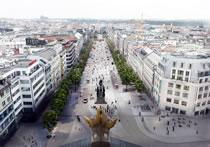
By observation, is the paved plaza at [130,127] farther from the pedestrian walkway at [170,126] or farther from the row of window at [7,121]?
the row of window at [7,121]

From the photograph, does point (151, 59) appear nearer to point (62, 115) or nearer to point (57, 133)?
point (62, 115)

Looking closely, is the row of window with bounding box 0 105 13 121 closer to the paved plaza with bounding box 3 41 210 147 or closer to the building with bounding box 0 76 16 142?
the building with bounding box 0 76 16 142

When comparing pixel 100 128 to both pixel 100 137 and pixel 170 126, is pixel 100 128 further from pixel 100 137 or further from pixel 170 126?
pixel 170 126

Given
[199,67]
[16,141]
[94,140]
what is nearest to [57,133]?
[16,141]

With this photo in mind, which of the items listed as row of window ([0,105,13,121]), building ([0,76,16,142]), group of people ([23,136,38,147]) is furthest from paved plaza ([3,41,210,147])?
row of window ([0,105,13,121])

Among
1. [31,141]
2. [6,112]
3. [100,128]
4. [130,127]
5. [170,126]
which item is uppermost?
[100,128]

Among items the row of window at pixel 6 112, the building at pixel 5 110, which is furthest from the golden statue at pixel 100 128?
the row of window at pixel 6 112

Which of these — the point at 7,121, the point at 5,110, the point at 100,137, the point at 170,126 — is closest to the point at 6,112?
the point at 5,110
